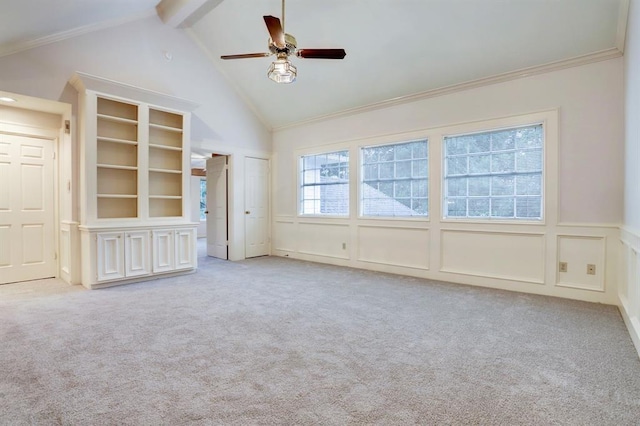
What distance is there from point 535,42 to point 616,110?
1.11 metres

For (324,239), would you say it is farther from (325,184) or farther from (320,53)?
(320,53)

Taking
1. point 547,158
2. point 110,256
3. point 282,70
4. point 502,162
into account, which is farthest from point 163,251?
point 547,158

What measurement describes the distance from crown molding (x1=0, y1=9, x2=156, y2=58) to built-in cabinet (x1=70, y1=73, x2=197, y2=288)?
0.50 meters

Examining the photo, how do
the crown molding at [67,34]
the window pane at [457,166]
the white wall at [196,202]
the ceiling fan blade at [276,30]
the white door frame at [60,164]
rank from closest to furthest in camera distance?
the ceiling fan blade at [276,30], the crown molding at [67,34], the white door frame at [60,164], the window pane at [457,166], the white wall at [196,202]

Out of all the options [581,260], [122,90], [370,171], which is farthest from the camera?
[370,171]

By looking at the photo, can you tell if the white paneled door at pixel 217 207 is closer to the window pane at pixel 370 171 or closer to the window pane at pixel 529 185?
the window pane at pixel 370 171

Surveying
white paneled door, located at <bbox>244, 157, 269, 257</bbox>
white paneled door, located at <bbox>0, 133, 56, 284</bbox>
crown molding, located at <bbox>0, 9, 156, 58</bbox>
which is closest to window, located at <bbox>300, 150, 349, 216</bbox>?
white paneled door, located at <bbox>244, 157, 269, 257</bbox>

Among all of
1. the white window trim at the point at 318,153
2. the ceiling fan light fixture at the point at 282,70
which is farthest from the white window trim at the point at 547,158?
the ceiling fan light fixture at the point at 282,70

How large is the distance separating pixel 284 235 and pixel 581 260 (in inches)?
188

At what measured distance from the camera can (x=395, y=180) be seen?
17.0 feet

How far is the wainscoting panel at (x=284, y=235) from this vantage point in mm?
6582

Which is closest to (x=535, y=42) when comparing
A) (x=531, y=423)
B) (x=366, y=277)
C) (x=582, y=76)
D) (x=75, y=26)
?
(x=582, y=76)

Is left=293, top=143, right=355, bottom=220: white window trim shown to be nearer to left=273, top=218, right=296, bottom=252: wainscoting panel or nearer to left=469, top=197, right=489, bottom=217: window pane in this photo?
left=273, top=218, right=296, bottom=252: wainscoting panel

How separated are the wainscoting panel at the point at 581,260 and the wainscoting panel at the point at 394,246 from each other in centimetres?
160
